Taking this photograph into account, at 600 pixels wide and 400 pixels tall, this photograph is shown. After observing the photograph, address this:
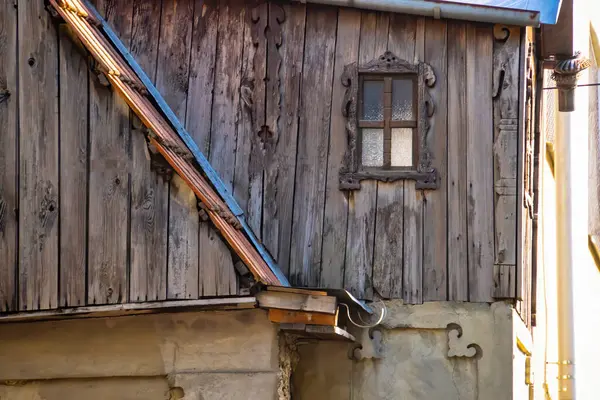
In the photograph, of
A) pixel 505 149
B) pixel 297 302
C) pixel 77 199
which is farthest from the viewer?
pixel 505 149

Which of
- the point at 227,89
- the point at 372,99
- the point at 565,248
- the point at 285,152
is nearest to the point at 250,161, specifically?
the point at 285,152

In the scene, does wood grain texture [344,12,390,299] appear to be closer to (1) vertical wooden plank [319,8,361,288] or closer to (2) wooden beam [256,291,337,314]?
(1) vertical wooden plank [319,8,361,288]

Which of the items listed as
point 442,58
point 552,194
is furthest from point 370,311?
point 552,194

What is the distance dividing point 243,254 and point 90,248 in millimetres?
1224

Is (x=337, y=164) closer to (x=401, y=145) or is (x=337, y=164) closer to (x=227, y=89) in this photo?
(x=401, y=145)

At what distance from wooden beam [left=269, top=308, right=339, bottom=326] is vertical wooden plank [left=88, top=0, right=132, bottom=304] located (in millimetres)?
1140

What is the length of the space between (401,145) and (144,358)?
2.71 m

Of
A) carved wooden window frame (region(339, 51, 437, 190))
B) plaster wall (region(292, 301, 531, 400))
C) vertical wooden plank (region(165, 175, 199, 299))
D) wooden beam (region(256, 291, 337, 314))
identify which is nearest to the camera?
wooden beam (region(256, 291, 337, 314))

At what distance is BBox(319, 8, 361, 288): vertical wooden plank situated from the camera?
416 inches

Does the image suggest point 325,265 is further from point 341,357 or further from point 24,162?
point 24,162

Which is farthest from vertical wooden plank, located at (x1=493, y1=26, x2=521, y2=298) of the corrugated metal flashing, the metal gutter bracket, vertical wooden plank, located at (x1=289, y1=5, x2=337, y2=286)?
the metal gutter bracket

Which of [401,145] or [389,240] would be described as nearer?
[389,240]

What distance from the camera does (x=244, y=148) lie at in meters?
10.8

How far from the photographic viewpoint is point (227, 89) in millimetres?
10922
